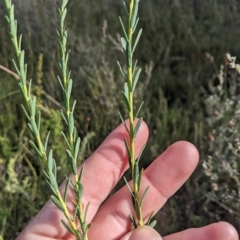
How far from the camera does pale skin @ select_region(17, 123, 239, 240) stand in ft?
3.21

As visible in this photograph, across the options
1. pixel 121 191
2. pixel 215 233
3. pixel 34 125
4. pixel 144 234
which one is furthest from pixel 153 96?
pixel 34 125

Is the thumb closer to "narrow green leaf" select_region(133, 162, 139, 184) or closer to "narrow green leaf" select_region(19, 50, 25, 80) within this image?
"narrow green leaf" select_region(133, 162, 139, 184)

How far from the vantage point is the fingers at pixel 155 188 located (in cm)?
101

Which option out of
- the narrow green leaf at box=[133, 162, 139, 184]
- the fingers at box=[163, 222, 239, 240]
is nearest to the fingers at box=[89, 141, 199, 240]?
the fingers at box=[163, 222, 239, 240]

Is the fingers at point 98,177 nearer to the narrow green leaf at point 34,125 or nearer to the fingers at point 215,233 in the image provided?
the fingers at point 215,233

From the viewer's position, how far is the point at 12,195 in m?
1.32

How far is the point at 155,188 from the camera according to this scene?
1.04 m

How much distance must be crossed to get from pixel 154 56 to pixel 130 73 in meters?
1.13

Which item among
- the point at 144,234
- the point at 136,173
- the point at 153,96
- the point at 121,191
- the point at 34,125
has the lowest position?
the point at 153,96

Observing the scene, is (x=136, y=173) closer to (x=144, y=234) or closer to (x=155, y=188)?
(x=144, y=234)

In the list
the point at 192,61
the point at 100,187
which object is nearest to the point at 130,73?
the point at 100,187

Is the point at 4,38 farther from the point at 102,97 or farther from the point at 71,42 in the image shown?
the point at 102,97

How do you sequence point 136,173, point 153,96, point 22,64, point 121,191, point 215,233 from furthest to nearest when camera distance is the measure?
point 153,96 < point 121,191 < point 215,233 < point 136,173 < point 22,64

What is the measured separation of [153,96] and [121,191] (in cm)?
65
